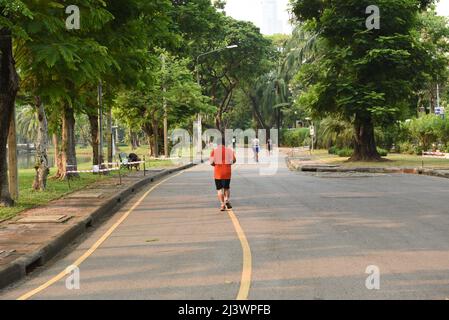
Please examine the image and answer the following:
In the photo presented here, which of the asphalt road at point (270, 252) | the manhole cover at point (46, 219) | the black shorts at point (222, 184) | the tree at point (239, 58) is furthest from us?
the tree at point (239, 58)

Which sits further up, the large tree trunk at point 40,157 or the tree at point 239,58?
the tree at point 239,58

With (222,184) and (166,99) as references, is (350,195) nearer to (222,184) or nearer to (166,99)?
(222,184)

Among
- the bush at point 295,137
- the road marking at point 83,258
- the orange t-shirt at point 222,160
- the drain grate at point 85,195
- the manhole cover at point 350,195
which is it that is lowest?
the road marking at point 83,258

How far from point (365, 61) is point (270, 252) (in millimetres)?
25287

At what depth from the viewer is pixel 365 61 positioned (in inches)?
1286

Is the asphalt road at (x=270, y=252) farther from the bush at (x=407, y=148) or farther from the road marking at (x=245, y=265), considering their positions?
the bush at (x=407, y=148)

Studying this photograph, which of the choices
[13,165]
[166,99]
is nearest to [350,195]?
[13,165]

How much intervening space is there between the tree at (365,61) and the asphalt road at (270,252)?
17.2m

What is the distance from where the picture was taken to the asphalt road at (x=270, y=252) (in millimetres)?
7047

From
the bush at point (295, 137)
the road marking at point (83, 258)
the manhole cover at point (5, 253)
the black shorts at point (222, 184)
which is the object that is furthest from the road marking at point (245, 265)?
the bush at point (295, 137)

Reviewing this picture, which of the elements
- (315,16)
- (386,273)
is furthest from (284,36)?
(386,273)
